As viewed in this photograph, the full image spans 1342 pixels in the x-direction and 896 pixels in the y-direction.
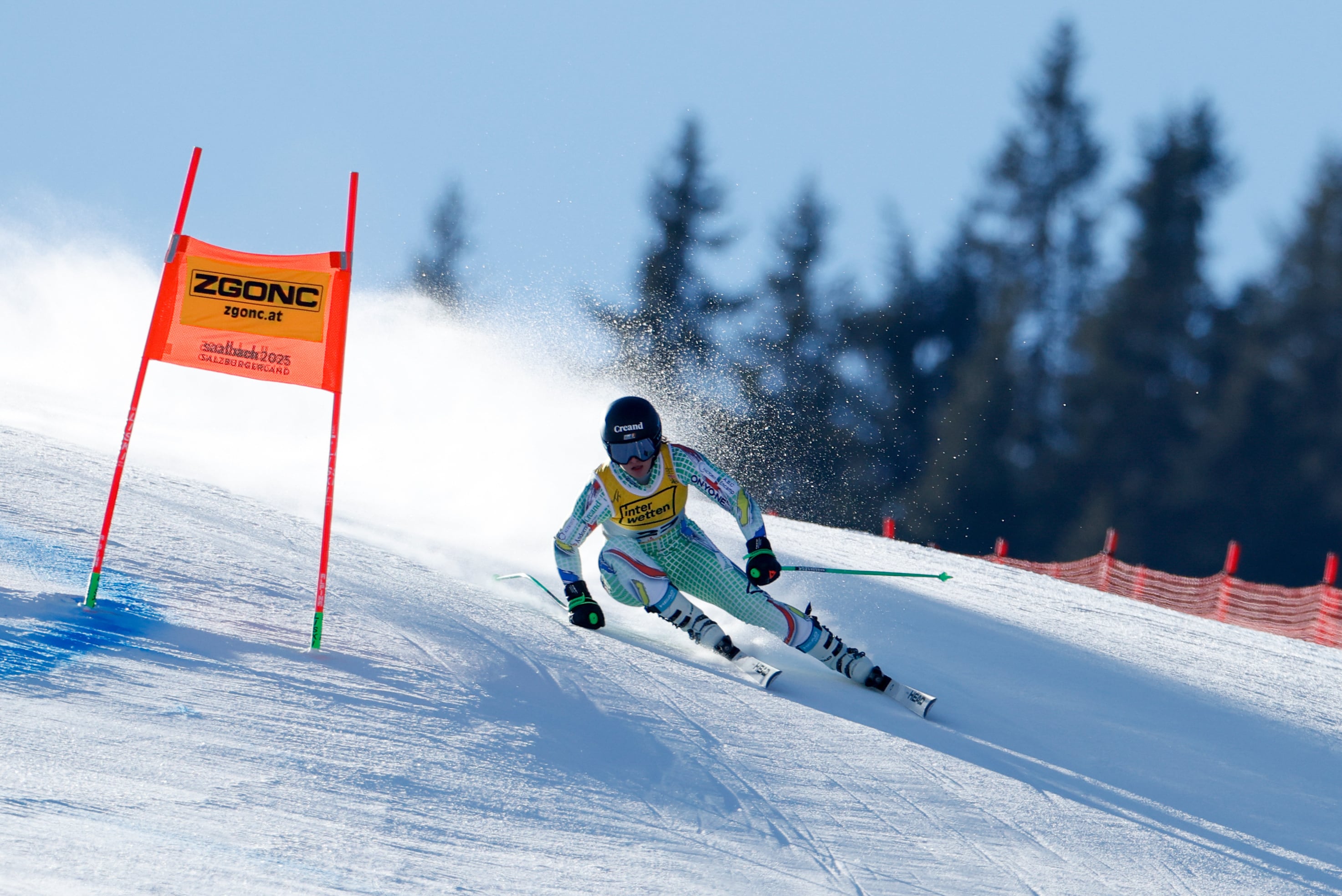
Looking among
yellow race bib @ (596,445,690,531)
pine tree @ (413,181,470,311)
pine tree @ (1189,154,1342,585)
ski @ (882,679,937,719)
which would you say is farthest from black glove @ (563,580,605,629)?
pine tree @ (413,181,470,311)

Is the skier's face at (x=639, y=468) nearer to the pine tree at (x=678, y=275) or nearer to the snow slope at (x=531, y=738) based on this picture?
the snow slope at (x=531, y=738)

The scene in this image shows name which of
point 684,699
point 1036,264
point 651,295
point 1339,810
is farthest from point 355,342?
point 1036,264

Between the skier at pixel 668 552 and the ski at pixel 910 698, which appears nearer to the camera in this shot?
the ski at pixel 910 698

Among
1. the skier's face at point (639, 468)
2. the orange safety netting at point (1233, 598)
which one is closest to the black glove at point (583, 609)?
the skier's face at point (639, 468)

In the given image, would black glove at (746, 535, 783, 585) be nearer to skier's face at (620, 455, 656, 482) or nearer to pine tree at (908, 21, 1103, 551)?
skier's face at (620, 455, 656, 482)

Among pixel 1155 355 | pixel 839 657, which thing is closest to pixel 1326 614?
pixel 839 657

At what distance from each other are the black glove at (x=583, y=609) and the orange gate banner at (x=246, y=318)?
163 cm

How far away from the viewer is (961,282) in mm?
Result: 30422

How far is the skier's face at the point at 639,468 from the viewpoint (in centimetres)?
540

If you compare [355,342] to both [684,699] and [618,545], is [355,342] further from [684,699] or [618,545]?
[684,699]

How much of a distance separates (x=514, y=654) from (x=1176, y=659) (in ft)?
15.8

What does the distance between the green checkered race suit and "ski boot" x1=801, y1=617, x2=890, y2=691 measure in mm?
314

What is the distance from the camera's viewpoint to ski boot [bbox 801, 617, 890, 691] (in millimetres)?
5203

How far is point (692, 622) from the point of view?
5422 millimetres
